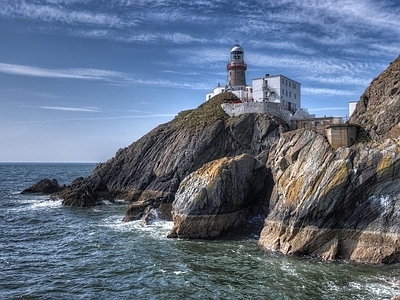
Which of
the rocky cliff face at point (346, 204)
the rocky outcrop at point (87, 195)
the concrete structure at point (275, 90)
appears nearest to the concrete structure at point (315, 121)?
the concrete structure at point (275, 90)

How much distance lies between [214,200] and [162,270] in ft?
33.3

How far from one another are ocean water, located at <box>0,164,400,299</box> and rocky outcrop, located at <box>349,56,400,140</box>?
12.3 metres

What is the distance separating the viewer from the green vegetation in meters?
65.0

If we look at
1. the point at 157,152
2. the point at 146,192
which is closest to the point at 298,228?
the point at 146,192

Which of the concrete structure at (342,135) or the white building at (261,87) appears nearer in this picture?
the concrete structure at (342,135)

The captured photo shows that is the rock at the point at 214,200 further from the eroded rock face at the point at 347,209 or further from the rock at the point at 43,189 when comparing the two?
the rock at the point at 43,189

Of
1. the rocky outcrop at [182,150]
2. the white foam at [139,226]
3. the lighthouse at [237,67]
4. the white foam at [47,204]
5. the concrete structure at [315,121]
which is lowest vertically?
the white foam at [139,226]

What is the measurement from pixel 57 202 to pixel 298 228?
144ft

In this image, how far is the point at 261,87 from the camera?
224 feet

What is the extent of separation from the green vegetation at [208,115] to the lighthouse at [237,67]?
20.0 ft

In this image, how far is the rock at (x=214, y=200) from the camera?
115 feet

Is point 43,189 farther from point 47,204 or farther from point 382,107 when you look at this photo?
point 382,107

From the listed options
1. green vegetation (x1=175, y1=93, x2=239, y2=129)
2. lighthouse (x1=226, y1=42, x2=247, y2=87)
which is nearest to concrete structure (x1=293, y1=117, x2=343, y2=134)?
green vegetation (x1=175, y1=93, x2=239, y2=129)

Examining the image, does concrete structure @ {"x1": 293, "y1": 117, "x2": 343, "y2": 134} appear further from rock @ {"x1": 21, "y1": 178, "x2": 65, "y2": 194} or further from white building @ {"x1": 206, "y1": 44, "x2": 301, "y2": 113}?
rock @ {"x1": 21, "y1": 178, "x2": 65, "y2": 194}
